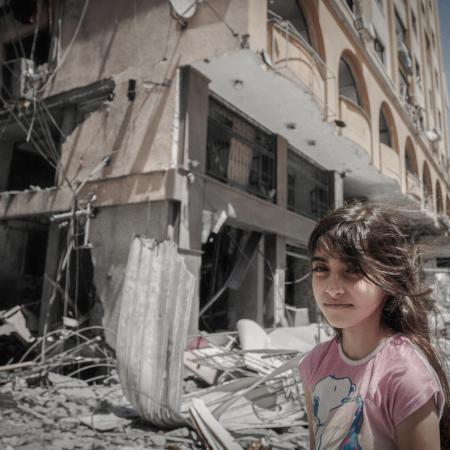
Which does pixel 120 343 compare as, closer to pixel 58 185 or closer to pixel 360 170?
pixel 58 185

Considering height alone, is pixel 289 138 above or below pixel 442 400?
above

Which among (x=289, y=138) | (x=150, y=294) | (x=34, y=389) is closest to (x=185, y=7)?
(x=289, y=138)

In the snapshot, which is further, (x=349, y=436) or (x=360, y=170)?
(x=360, y=170)

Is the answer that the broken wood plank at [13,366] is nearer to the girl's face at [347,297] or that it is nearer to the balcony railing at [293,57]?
the girl's face at [347,297]

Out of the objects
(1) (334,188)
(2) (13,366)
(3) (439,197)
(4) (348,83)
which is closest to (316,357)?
(2) (13,366)

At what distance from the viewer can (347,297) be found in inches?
46.7

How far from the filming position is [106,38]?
855 centimetres

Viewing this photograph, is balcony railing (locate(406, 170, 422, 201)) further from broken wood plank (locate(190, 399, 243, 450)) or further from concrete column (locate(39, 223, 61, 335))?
broken wood plank (locate(190, 399, 243, 450))

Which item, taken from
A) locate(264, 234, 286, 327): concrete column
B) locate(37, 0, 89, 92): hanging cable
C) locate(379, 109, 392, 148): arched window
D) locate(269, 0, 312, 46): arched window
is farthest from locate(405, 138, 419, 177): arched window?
locate(37, 0, 89, 92): hanging cable

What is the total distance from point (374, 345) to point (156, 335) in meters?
2.96

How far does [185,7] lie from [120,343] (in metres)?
6.08

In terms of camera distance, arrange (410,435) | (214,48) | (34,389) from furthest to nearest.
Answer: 1. (214,48)
2. (34,389)
3. (410,435)

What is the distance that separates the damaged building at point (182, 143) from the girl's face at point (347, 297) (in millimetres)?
5494

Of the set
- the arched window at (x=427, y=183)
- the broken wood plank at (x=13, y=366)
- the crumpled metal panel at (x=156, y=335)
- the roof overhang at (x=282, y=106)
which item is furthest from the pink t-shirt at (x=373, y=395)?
the arched window at (x=427, y=183)
